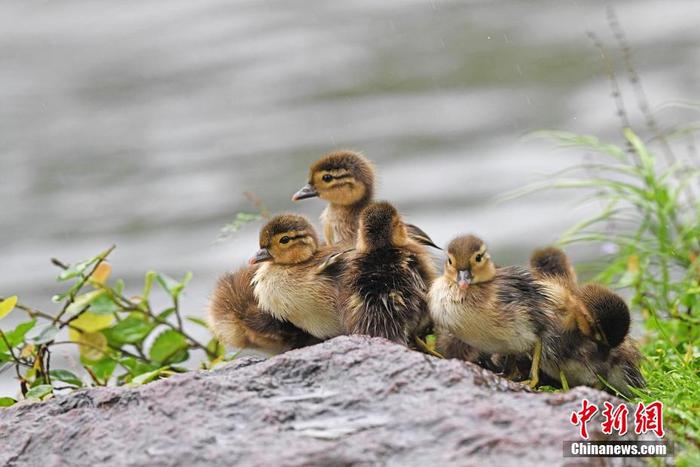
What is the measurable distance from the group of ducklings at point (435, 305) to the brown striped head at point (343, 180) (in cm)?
73

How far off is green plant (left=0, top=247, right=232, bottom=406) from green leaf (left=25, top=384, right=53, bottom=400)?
0.27 m

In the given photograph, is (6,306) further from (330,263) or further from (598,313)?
(598,313)

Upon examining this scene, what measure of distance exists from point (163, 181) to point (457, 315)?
8908mm

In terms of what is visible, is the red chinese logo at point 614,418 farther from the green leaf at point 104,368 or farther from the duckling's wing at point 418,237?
the green leaf at point 104,368

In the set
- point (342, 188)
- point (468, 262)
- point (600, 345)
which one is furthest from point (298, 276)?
point (600, 345)

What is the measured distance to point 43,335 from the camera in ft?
19.8

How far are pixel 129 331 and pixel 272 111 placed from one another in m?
8.47

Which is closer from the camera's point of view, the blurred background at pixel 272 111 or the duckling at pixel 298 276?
the duckling at pixel 298 276

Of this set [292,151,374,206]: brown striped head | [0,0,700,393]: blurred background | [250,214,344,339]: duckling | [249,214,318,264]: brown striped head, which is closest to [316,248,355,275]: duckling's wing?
[250,214,344,339]: duckling

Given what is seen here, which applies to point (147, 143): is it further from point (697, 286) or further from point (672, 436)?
point (672, 436)

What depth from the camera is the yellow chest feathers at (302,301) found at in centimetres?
531

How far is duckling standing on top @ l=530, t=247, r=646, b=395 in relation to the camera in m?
5.15

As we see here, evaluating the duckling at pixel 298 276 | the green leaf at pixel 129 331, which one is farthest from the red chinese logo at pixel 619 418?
the green leaf at pixel 129 331

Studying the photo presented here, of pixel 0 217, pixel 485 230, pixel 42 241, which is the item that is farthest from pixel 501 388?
pixel 0 217
